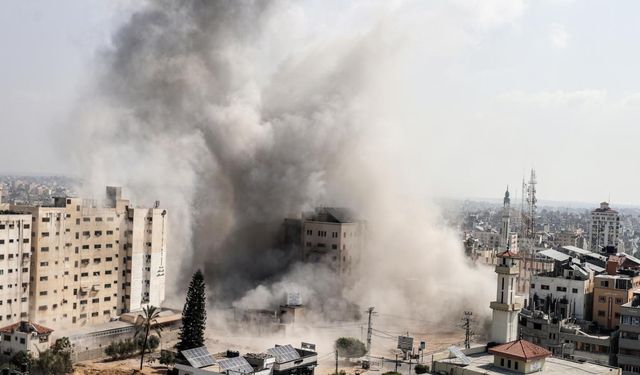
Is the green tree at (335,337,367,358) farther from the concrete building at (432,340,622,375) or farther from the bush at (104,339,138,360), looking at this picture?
the concrete building at (432,340,622,375)

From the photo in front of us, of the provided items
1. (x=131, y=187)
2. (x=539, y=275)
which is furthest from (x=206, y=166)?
(x=539, y=275)

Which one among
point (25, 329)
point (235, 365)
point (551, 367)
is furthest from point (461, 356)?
point (25, 329)

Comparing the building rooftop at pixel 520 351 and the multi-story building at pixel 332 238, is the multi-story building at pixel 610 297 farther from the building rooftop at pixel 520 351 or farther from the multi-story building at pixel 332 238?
the multi-story building at pixel 332 238

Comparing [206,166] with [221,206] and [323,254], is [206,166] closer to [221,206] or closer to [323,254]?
[221,206]

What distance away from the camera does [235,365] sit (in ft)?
83.7

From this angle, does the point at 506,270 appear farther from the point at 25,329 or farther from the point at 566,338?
the point at 25,329

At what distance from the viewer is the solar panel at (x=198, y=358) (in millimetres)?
25594

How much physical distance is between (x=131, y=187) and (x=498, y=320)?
26.0 meters

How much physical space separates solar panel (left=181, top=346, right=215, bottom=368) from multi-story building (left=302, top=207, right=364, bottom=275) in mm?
26078

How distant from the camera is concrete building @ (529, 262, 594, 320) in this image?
A: 39.2m

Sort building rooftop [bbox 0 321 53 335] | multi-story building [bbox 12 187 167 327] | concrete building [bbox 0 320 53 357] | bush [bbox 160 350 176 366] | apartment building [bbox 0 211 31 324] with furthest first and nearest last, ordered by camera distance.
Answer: multi-story building [bbox 12 187 167 327], apartment building [bbox 0 211 31 324], bush [bbox 160 350 176 366], building rooftop [bbox 0 321 53 335], concrete building [bbox 0 320 53 357]

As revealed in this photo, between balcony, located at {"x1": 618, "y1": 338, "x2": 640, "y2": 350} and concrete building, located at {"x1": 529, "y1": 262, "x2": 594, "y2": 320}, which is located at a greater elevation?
concrete building, located at {"x1": 529, "y1": 262, "x2": 594, "y2": 320}

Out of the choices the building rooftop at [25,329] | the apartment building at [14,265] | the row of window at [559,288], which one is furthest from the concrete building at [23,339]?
the row of window at [559,288]

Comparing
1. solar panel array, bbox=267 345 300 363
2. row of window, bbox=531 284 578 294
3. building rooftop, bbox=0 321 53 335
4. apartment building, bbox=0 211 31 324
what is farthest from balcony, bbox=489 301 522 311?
apartment building, bbox=0 211 31 324
